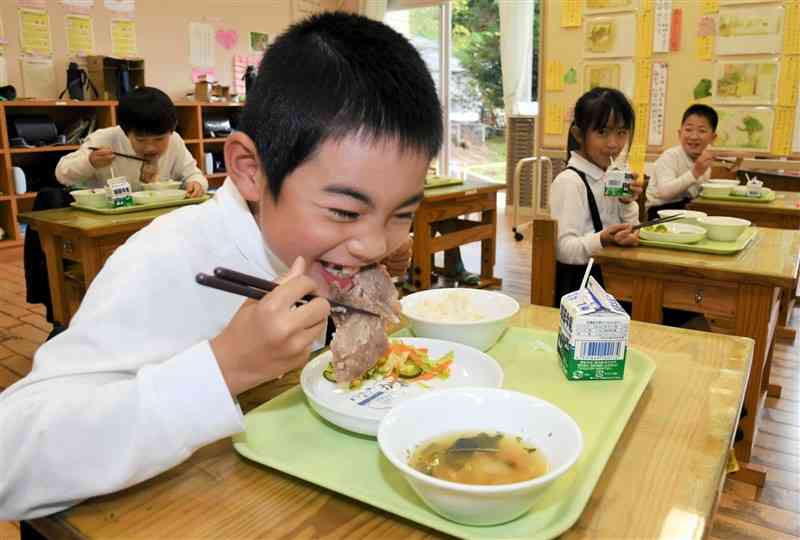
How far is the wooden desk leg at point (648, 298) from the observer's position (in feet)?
6.94

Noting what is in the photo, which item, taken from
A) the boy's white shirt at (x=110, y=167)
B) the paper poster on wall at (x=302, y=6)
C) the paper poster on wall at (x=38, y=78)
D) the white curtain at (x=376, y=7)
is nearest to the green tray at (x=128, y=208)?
the boy's white shirt at (x=110, y=167)

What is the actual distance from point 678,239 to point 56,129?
18.9 feet

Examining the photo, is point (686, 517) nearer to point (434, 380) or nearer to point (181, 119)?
point (434, 380)

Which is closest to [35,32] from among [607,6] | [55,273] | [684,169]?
[55,273]

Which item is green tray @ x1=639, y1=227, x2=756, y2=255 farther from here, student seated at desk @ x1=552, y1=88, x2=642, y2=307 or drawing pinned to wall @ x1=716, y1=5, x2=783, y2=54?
drawing pinned to wall @ x1=716, y1=5, x2=783, y2=54

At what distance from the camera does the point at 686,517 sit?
2.17 ft

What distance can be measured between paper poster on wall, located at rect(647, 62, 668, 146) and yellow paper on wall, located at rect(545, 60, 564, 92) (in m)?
0.79

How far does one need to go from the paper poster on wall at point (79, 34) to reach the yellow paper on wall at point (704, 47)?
563 cm

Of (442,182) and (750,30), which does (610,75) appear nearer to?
(750,30)

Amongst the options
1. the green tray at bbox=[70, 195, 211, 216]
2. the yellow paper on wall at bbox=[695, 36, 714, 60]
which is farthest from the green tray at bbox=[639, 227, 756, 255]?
the yellow paper on wall at bbox=[695, 36, 714, 60]

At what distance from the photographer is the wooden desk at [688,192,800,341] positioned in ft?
11.1

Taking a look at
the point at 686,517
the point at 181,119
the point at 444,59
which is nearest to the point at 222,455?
the point at 686,517

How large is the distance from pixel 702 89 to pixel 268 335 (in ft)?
17.8

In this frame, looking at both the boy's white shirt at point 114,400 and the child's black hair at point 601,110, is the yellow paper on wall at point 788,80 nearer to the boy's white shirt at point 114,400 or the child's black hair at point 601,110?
the child's black hair at point 601,110
